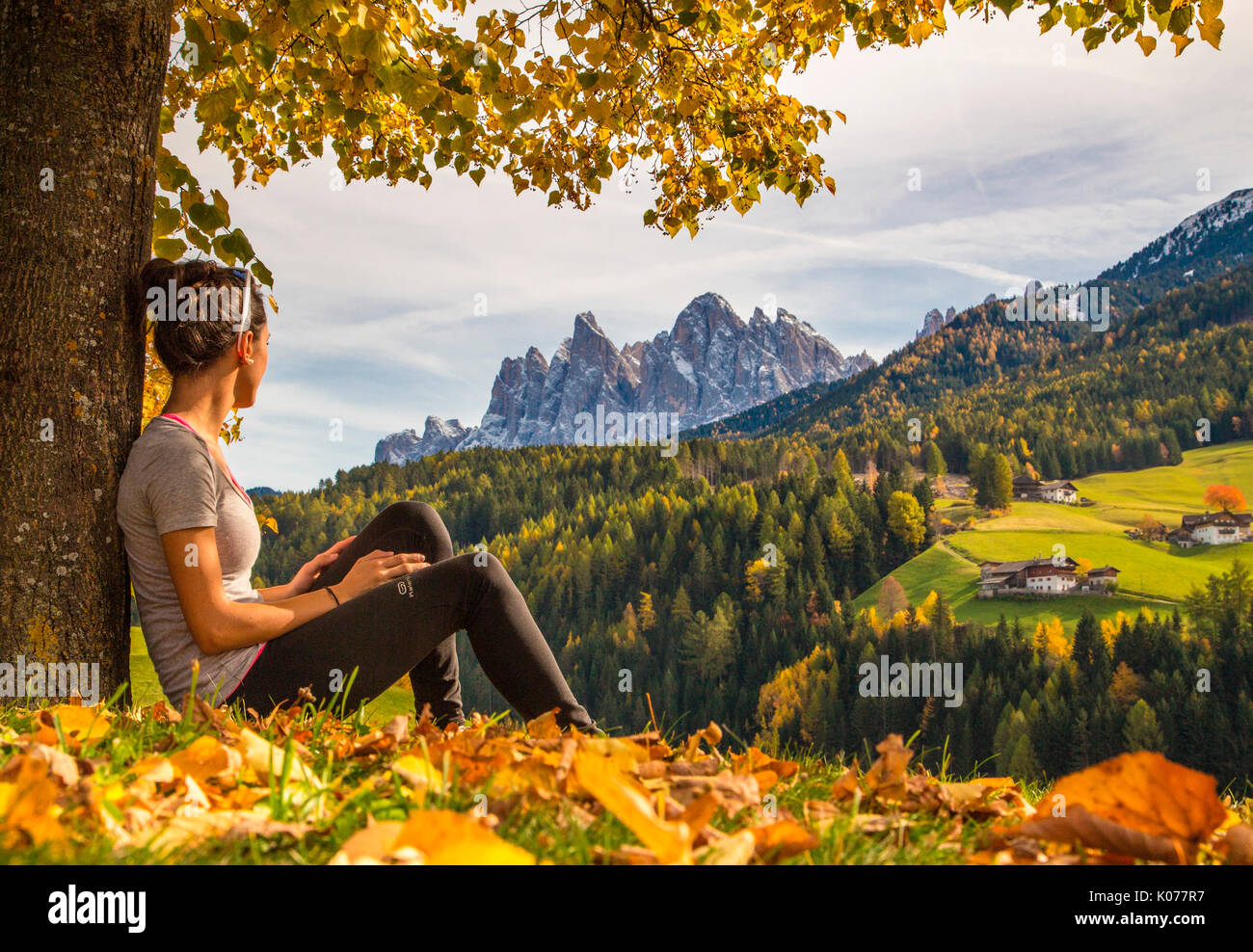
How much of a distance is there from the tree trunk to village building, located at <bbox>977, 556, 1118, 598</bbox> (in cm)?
11320

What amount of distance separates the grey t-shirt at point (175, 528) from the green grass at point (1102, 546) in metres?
105

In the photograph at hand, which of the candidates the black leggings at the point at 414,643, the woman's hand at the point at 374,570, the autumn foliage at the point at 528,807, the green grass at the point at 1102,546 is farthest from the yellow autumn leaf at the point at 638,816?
the green grass at the point at 1102,546

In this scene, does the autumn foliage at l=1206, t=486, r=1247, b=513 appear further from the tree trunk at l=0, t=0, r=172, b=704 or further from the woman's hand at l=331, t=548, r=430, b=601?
the tree trunk at l=0, t=0, r=172, b=704

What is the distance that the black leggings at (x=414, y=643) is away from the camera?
296 centimetres

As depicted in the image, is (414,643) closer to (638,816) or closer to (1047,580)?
(638,816)

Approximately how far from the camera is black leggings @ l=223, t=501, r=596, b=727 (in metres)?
2.96

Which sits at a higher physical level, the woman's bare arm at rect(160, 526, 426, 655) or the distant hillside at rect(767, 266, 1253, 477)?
the distant hillside at rect(767, 266, 1253, 477)

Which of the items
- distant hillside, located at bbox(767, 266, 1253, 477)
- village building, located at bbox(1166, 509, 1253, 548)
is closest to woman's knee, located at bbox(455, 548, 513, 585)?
village building, located at bbox(1166, 509, 1253, 548)

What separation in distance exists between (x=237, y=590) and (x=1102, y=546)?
5103 inches

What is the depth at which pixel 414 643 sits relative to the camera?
3.10 metres

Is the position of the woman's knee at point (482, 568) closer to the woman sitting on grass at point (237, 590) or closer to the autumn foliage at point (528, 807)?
the woman sitting on grass at point (237, 590)

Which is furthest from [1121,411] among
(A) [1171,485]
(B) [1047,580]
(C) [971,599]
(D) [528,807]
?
(D) [528,807]
